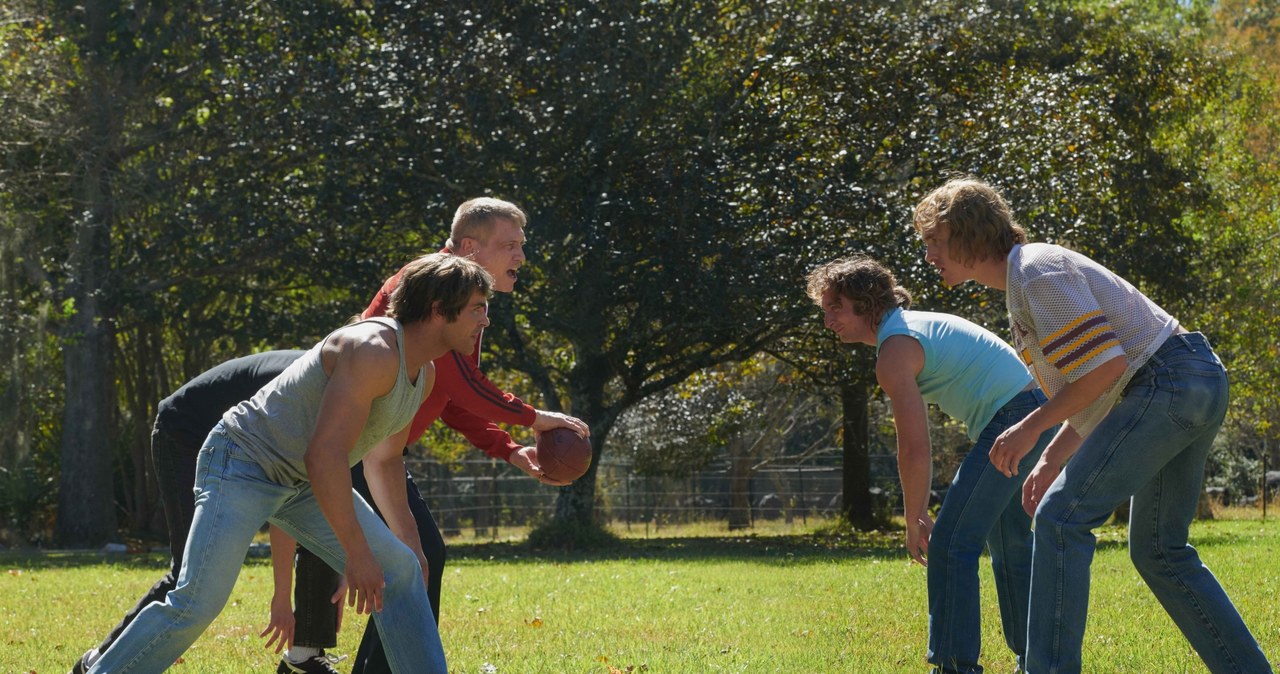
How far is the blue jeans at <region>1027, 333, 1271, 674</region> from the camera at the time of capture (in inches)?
171

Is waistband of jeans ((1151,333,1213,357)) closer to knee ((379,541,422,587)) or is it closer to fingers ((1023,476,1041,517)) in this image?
fingers ((1023,476,1041,517))

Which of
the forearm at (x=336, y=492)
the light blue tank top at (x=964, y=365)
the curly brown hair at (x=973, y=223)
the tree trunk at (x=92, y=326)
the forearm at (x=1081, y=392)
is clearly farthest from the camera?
the tree trunk at (x=92, y=326)

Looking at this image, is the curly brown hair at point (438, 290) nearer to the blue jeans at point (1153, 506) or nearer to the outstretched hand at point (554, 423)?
the outstretched hand at point (554, 423)

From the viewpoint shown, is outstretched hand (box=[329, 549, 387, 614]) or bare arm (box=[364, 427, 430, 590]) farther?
bare arm (box=[364, 427, 430, 590])

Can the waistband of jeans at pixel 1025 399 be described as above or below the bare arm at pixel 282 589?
above

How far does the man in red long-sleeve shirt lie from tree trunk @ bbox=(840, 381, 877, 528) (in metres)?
19.1

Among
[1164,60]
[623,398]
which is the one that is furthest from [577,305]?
[1164,60]

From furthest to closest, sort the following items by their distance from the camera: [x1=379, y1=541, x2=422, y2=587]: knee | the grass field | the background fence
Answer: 1. the background fence
2. the grass field
3. [x1=379, y1=541, x2=422, y2=587]: knee

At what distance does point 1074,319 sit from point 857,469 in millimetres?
20841

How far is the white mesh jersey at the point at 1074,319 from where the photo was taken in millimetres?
4328

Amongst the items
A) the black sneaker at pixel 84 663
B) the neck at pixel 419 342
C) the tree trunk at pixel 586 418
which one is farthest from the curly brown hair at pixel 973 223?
the tree trunk at pixel 586 418

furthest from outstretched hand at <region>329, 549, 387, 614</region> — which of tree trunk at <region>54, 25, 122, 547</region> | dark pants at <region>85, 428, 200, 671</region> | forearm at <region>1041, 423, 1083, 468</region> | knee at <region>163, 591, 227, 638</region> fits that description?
tree trunk at <region>54, 25, 122, 547</region>

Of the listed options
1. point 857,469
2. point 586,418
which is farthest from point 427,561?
point 857,469

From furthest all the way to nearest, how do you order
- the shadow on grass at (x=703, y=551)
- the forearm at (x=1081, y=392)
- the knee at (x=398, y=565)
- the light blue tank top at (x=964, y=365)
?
1. the shadow on grass at (x=703, y=551)
2. the light blue tank top at (x=964, y=365)
3. the forearm at (x=1081, y=392)
4. the knee at (x=398, y=565)
